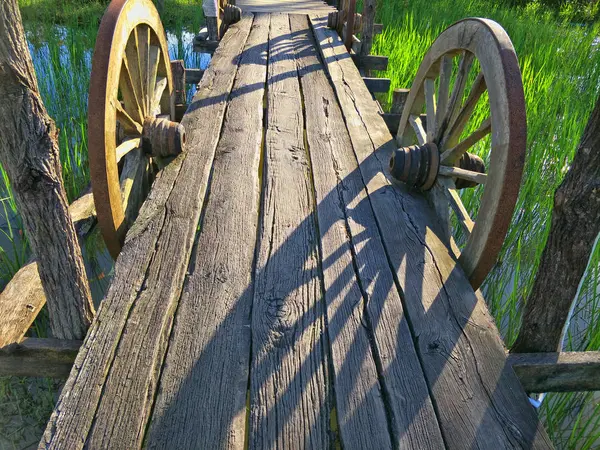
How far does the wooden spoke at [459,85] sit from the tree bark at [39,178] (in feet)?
5.32

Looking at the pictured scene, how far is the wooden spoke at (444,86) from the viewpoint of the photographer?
90.4 inches

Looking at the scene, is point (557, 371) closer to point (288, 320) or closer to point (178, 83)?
point (288, 320)

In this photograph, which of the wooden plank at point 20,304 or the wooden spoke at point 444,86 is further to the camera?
the wooden spoke at point 444,86

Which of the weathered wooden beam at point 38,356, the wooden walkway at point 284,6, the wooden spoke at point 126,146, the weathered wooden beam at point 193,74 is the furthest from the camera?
the wooden walkway at point 284,6

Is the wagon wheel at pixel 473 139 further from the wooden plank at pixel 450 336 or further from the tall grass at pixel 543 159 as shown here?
the tall grass at pixel 543 159

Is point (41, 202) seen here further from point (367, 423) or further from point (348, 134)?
point (348, 134)

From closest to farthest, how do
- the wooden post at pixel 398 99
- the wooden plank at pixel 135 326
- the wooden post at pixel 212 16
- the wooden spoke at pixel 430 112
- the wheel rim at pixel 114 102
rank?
the wooden plank at pixel 135 326
the wheel rim at pixel 114 102
the wooden spoke at pixel 430 112
the wooden post at pixel 398 99
the wooden post at pixel 212 16

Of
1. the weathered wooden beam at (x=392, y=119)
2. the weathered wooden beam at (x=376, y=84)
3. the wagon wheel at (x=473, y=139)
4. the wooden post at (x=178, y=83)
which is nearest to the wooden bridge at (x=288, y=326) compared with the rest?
the wagon wheel at (x=473, y=139)

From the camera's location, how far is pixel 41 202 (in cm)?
134

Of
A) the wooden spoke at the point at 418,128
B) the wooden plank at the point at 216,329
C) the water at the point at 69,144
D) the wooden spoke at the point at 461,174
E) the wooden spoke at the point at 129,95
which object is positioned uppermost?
the wooden spoke at the point at 129,95

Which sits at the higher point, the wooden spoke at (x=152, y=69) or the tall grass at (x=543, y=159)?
the wooden spoke at (x=152, y=69)

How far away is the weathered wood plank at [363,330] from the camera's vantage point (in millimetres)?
1206

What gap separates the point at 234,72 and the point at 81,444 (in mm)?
2952

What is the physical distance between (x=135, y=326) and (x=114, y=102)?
0.92 m
